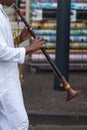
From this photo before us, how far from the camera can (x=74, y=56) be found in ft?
32.1

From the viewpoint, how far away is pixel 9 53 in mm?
3652

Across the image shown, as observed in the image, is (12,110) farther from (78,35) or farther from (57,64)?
(78,35)

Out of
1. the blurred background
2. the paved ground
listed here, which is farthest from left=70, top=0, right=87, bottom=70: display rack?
the paved ground

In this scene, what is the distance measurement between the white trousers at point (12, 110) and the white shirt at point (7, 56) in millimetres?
53

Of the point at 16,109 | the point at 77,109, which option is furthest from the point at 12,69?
the point at 77,109

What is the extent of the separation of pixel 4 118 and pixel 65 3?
4230 millimetres

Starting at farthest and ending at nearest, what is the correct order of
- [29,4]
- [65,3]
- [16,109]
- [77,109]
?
[29,4] < [65,3] < [77,109] < [16,109]

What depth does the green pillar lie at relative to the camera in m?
7.82

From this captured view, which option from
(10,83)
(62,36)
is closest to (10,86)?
(10,83)

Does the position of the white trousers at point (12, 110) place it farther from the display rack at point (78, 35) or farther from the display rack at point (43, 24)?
the display rack at point (78, 35)

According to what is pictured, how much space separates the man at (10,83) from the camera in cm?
369

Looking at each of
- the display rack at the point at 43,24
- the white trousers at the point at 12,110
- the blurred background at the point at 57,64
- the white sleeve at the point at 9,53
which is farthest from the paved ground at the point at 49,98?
the white sleeve at the point at 9,53

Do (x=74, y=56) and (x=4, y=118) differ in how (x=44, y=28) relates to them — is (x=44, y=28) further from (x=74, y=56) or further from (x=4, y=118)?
(x=4, y=118)

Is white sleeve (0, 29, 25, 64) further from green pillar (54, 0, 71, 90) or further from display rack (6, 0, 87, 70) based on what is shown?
display rack (6, 0, 87, 70)
